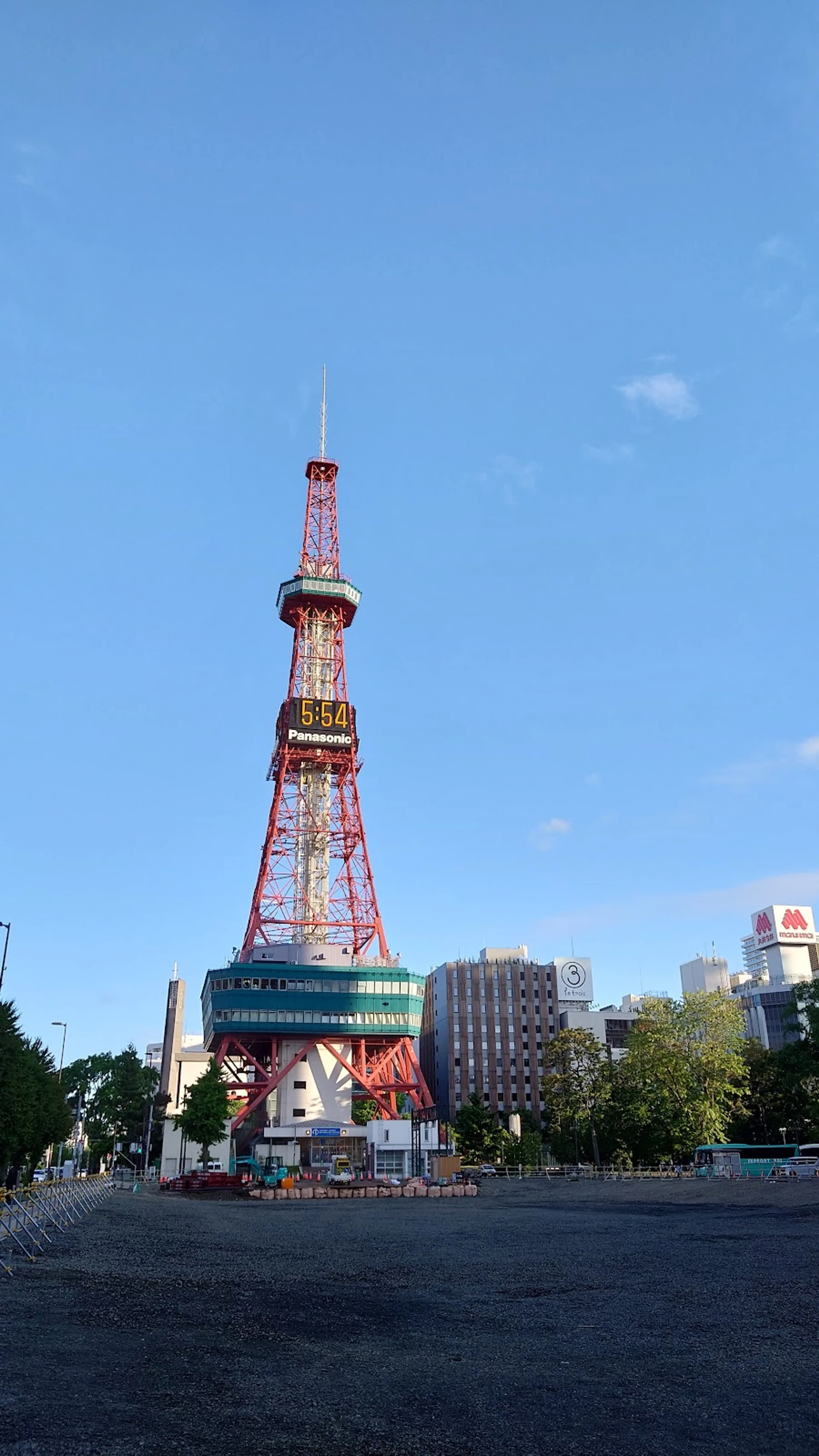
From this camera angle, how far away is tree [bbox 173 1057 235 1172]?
80.1 m

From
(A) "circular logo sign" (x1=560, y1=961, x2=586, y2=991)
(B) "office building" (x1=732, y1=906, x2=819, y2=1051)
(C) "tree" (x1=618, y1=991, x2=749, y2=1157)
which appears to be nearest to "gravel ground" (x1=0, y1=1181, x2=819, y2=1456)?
(C) "tree" (x1=618, y1=991, x2=749, y2=1157)

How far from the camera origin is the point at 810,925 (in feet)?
603

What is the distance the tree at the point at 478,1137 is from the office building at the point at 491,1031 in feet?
121

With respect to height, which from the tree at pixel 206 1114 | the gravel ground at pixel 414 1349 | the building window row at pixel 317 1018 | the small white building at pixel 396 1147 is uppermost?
the building window row at pixel 317 1018

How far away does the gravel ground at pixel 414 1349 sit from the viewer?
31.3 ft

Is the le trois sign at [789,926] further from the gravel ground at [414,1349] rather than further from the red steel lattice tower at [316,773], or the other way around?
the gravel ground at [414,1349]

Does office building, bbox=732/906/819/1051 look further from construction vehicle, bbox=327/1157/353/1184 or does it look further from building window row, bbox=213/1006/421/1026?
construction vehicle, bbox=327/1157/353/1184

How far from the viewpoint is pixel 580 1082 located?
8912cm

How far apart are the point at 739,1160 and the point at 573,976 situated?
10191 centimetres

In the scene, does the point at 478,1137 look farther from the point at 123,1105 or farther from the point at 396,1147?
the point at 123,1105

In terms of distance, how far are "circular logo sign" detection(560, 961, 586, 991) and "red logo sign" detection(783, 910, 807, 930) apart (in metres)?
40.0

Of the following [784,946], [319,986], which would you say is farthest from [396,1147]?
[784,946]

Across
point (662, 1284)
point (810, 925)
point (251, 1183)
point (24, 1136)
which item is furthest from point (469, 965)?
point (662, 1284)

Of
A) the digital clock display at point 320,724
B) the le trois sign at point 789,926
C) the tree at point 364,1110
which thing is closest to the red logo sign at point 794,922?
the le trois sign at point 789,926
